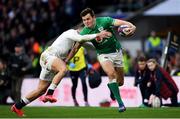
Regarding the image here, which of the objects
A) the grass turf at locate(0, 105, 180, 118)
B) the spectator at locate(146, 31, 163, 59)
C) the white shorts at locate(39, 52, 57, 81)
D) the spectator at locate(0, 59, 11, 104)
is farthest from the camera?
the spectator at locate(146, 31, 163, 59)

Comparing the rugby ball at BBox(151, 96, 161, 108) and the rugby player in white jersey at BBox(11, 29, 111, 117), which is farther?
the rugby ball at BBox(151, 96, 161, 108)

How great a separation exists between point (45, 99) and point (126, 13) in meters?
16.7

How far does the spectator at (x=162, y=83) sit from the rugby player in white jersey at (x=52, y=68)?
12.5 ft

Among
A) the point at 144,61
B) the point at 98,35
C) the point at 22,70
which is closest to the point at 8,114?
the point at 98,35

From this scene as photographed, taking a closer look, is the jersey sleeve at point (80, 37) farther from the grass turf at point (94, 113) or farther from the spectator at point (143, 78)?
the spectator at point (143, 78)

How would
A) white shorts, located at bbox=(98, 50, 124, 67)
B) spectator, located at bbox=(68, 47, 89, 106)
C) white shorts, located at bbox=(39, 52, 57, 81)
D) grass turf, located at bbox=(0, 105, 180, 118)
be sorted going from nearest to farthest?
grass turf, located at bbox=(0, 105, 180, 118) < white shorts, located at bbox=(39, 52, 57, 81) < white shorts, located at bbox=(98, 50, 124, 67) < spectator, located at bbox=(68, 47, 89, 106)

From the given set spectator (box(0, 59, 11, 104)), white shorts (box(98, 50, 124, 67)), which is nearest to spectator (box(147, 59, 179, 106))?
white shorts (box(98, 50, 124, 67))

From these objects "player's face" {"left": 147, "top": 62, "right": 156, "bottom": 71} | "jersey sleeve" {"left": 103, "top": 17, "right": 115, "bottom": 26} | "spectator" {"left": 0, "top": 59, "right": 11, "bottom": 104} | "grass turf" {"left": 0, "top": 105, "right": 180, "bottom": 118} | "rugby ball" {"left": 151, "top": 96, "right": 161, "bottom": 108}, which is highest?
"jersey sleeve" {"left": 103, "top": 17, "right": 115, "bottom": 26}

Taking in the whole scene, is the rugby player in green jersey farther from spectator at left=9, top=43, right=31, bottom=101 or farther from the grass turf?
spectator at left=9, top=43, right=31, bottom=101

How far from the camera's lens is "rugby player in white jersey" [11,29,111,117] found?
18250mm

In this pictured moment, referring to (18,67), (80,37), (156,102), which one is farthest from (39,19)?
(80,37)

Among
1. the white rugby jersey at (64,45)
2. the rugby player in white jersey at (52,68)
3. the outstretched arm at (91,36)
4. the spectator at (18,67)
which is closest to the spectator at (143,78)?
the white rugby jersey at (64,45)

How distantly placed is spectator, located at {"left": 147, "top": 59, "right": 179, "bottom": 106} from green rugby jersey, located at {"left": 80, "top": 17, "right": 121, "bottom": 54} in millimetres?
3603

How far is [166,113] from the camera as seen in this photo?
727 inches
